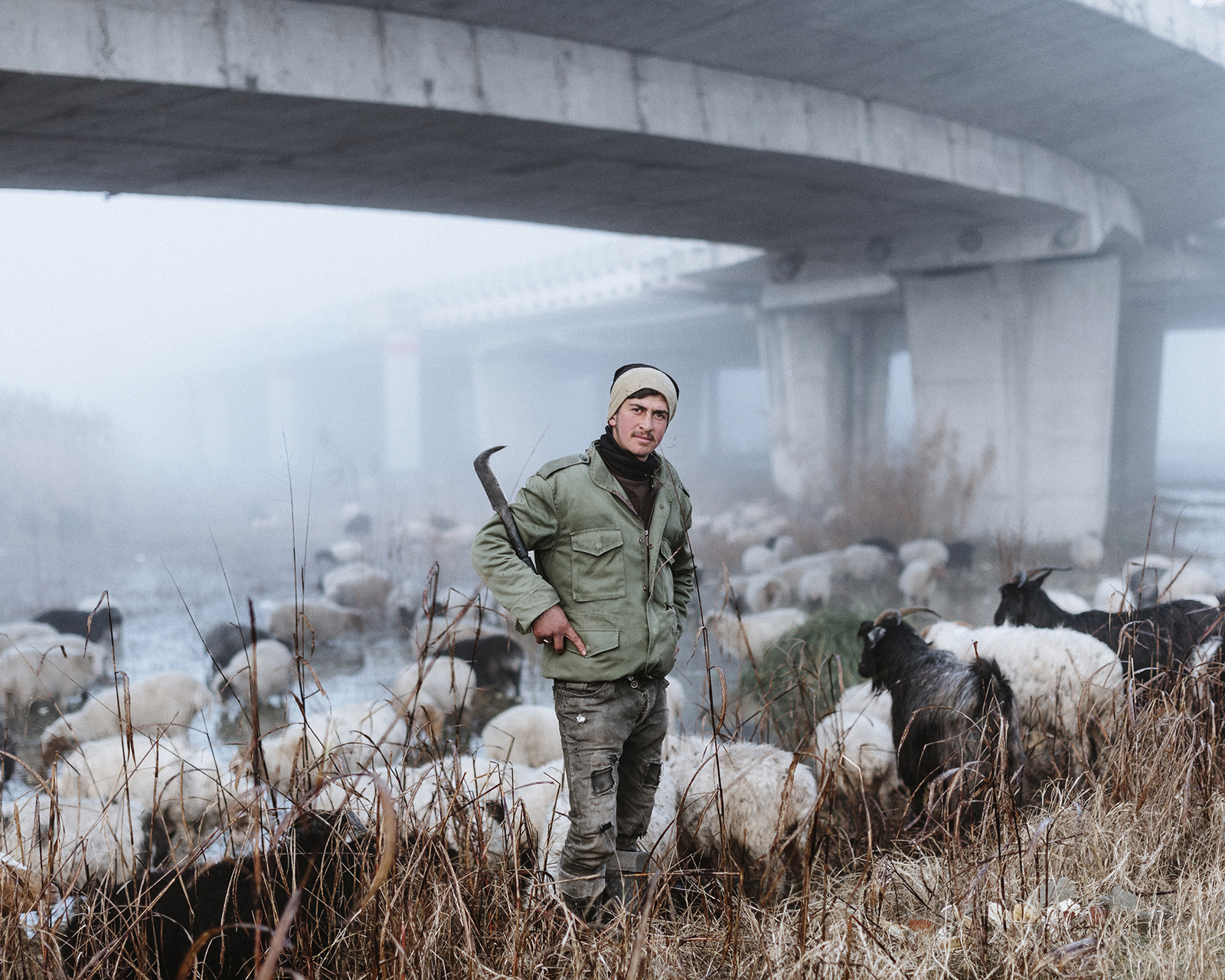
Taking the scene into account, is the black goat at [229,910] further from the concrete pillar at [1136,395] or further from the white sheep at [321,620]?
the concrete pillar at [1136,395]

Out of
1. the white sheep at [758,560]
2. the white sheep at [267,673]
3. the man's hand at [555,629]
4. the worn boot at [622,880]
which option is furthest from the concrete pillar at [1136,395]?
the man's hand at [555,629]

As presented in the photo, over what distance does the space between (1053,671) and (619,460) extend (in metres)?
3.02

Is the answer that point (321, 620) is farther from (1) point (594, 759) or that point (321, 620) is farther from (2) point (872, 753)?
(1) point (594, 759)

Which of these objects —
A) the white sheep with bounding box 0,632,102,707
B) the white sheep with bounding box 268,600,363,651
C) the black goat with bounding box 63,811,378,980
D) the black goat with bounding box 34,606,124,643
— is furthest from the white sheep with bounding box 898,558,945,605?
the black goat with bounding box 63,811,378,980

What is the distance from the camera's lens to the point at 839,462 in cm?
1788

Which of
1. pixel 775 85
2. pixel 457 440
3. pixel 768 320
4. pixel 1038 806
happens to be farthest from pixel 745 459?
Answer: pixel 1038 806

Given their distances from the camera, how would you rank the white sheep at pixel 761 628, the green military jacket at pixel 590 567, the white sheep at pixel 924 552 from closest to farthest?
the green military jacket at pixel 590 567
the white sheep at pixel 761 628
the white sheep at pixel 924 552

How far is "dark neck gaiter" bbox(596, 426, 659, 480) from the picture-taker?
9.87 feet

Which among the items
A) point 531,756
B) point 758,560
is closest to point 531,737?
point 531,756

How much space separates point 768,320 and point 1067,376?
9.87 m

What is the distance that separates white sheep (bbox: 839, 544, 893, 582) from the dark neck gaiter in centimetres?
1140

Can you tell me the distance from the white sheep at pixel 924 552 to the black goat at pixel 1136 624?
807cm

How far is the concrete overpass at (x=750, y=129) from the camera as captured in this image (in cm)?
687

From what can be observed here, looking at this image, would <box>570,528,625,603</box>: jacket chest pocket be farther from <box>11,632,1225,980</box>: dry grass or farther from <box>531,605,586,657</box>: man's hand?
<box>11,632,1225,980</box>: dry grass
